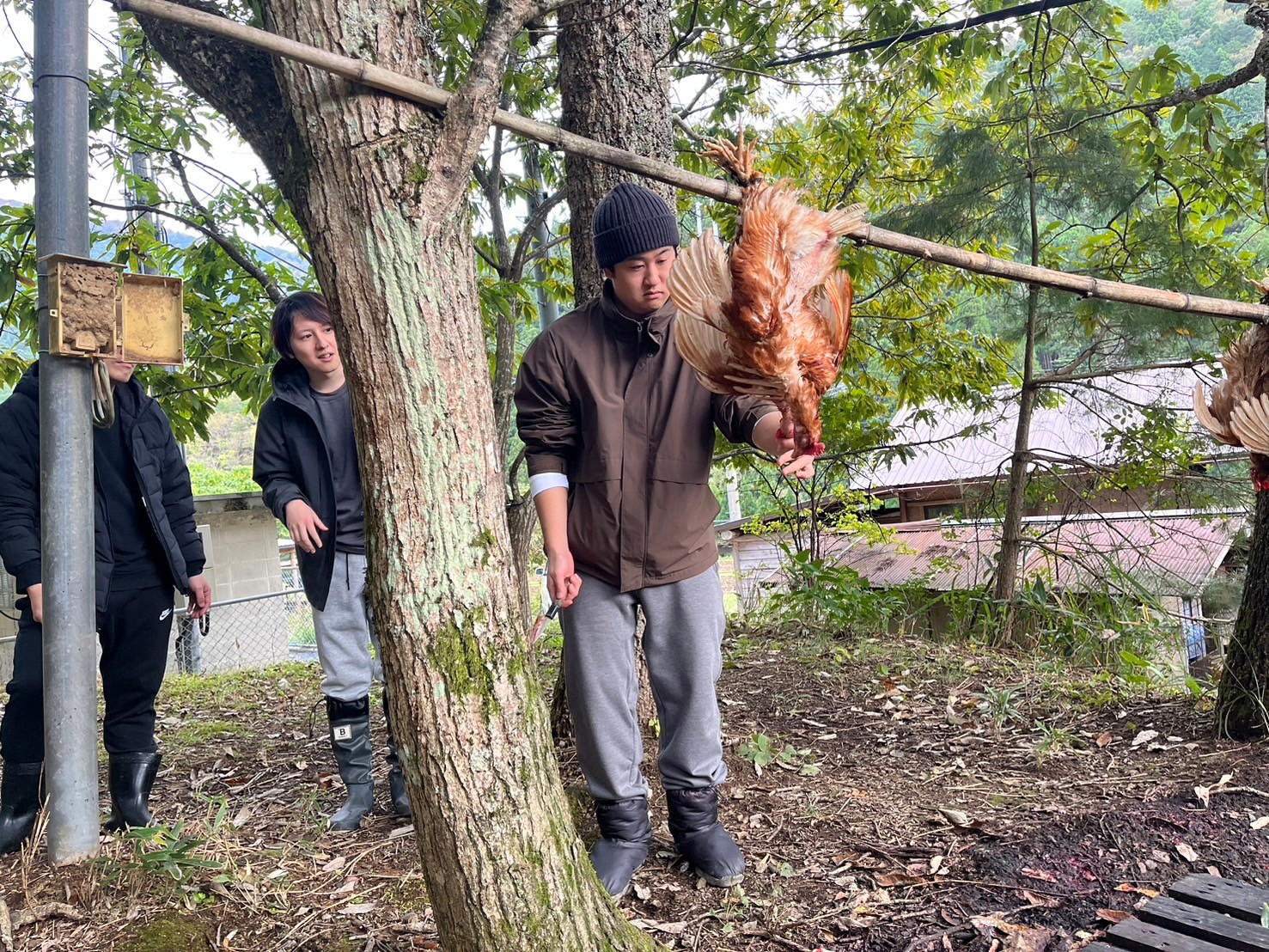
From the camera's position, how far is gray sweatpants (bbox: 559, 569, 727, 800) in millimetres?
2701

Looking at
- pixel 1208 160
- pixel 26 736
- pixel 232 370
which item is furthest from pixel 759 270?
pixel 1208 160

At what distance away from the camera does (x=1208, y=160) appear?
20.2ft

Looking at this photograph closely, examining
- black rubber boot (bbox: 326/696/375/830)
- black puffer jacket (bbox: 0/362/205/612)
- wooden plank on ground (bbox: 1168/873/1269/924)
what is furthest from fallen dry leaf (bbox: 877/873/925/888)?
black puffer jacket (bbox: 0/362/205/612)

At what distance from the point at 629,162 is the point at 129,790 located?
2.63m

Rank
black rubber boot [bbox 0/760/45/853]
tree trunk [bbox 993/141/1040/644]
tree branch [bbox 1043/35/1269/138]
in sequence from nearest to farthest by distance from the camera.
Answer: black rubber boot [bbox 0/760/45/853]
tree branch [bbox 1043/35/1269/138]
tree trunk [bbox 993/141/1040/644]

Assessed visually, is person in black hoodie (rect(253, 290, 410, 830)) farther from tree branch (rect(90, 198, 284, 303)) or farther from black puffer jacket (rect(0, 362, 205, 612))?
tree branch (rect(90, 198, 284, 303))

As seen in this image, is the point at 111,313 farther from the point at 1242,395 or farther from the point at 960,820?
the point at 1242,395

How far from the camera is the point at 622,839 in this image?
108 inches

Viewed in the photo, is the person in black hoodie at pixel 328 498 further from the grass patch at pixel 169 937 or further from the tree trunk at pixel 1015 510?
the tree trunk at pixel 1015 510

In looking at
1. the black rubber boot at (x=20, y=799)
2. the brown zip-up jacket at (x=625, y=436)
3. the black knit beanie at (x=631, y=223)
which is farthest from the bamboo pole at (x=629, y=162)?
the black rubber boot at (x=20, y=799)

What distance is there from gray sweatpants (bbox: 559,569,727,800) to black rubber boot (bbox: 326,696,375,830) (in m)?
0.96

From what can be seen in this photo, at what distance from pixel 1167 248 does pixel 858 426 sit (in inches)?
108

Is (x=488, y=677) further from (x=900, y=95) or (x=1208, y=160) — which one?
(x=900, y=95)

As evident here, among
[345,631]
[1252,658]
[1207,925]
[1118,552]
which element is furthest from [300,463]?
[1118,552]
